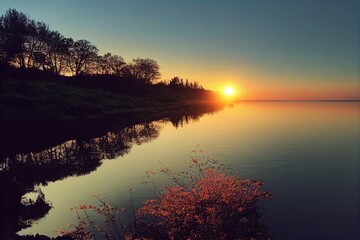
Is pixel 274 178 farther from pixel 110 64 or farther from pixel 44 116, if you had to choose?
pixel 110 64

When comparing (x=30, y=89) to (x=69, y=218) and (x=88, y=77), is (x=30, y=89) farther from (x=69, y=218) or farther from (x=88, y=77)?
(x=69, y=218)

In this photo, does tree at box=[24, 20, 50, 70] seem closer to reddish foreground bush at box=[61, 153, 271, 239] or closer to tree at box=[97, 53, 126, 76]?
tree at box=[97, 53, 126, 76]

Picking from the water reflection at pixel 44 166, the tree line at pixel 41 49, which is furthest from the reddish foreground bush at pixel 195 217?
the tree line at pixel 41 49

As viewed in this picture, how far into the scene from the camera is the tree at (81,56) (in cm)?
14425

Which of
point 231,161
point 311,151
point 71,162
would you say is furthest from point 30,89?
point 311,151

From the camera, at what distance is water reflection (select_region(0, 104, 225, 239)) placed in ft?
69.6

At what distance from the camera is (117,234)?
18.5 meters

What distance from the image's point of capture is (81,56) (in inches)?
5782

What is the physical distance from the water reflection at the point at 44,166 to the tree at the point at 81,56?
300 feet

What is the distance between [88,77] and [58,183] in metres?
115

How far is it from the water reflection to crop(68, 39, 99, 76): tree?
300ft

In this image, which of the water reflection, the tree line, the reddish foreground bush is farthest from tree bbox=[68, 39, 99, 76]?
the reddish foreground bush

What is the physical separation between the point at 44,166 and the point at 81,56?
120 metres

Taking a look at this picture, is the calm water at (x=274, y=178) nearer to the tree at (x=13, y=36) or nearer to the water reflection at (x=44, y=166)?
the water reflection at (x=44, y=166)
